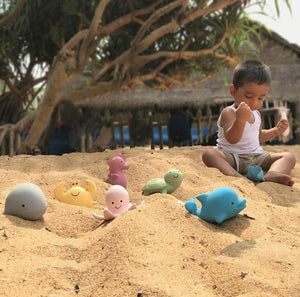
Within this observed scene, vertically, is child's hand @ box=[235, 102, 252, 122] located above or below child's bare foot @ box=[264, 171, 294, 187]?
above

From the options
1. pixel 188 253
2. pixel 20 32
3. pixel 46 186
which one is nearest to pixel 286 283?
pixel 188 253

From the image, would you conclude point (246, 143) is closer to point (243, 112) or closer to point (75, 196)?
point (243, 112)

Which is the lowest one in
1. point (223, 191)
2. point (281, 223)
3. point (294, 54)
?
point (281, 223)

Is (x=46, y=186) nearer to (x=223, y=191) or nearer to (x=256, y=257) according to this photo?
(x=223, y=191)

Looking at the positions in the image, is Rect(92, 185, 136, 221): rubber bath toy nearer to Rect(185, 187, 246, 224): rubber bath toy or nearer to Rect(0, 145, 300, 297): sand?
Rect(0, 145, 300, 297): sand

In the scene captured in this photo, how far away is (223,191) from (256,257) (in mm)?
521

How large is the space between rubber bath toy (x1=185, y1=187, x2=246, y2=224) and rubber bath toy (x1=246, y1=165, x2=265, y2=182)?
125 cm

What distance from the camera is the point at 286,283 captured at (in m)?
1.75

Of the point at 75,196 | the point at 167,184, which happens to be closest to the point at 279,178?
the point at 167,184

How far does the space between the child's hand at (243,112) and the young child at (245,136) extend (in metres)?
0.05

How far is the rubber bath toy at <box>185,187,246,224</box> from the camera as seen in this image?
7.75ft

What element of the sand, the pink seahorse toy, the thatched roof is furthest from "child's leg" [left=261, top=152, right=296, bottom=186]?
the thatched roof

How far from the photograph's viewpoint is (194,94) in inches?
576

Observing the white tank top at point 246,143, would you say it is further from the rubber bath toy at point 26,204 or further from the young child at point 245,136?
the rubber bath toy at point 26,204
